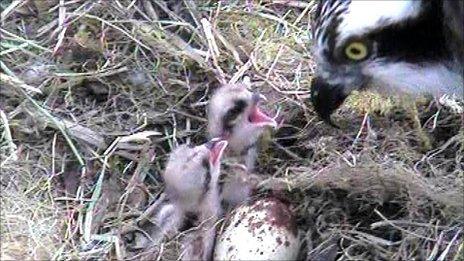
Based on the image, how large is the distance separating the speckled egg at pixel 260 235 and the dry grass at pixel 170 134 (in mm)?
91

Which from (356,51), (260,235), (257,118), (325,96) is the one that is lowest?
(260,235)

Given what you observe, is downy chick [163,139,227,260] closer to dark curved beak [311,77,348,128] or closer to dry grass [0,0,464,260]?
dry grass [0,0,464,260]

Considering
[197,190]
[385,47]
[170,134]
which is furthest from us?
[170,134]

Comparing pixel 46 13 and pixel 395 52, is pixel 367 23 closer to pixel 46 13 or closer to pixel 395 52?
pixel 395 52

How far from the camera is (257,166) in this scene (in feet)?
10.1

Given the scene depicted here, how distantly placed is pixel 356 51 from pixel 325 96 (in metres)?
0.15

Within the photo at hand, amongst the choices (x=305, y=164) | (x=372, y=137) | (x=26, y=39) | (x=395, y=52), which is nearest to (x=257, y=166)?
(x=305, y=164)

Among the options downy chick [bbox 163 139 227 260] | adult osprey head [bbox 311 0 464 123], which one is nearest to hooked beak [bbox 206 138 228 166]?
downy chick [bbox 163 139 227 260]

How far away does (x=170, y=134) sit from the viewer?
10.4ft

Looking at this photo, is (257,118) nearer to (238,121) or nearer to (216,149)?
(238,121)

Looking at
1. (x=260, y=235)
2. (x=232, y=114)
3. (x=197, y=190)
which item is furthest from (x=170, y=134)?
(x=260, y=235)

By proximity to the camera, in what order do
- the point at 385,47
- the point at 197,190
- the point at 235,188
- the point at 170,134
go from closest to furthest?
the point at 385,47 → the point at 197,190 → the point at 235,188 → the point at 170,134

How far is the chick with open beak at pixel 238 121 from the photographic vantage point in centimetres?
299

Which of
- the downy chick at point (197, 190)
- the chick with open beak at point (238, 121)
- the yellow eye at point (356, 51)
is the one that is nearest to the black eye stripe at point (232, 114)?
the chick with open beak at point (238, 121)
